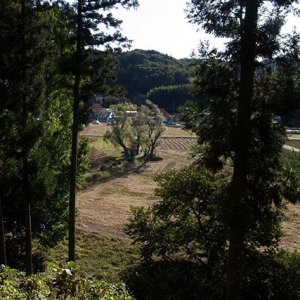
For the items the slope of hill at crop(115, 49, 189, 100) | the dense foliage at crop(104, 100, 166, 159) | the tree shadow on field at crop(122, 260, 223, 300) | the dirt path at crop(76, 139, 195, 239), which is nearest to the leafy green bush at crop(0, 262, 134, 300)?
the tree shadow on field at crop(122, 260, 223, 300)

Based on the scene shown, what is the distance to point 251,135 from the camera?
7.00m

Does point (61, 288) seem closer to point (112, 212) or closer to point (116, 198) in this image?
point (112, 212)

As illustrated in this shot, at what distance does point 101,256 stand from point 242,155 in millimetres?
10732

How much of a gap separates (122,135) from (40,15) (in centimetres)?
3482

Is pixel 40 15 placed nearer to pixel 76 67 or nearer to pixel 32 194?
pixel 76 67

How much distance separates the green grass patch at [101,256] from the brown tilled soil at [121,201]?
1200mm

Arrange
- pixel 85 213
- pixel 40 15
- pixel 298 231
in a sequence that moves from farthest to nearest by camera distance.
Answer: pixel 85 213
pixel 298 231
pixel 40 15

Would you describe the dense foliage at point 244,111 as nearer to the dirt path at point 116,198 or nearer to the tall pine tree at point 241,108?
the tall pine tree at point 241,108

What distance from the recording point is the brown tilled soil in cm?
1912

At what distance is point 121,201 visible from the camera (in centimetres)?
2652

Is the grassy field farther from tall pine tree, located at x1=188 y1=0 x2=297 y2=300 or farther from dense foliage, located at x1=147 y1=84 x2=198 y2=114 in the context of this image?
dense foliage, located at x1=147 y1=84 x2=198 y2=114

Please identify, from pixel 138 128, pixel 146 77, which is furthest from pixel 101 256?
pixel 146 77

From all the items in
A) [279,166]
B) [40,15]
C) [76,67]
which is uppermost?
[40,15]

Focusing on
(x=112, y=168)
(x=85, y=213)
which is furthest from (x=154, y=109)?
(x=85, y=213)
